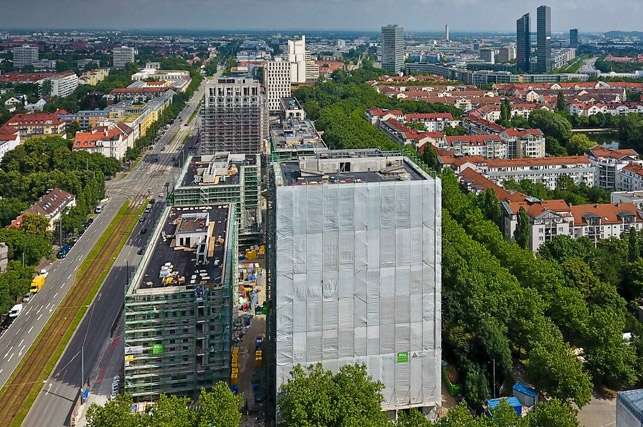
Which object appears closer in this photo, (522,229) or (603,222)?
(522,229)

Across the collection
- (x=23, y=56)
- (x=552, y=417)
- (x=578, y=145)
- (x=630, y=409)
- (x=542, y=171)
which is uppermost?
(x=23, y=56)

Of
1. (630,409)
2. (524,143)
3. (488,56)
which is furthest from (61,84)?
(488,56)

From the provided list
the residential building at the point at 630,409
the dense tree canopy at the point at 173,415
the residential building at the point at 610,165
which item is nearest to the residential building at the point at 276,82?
the residential building at the point at 610,165

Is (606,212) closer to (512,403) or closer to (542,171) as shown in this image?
(542,171)

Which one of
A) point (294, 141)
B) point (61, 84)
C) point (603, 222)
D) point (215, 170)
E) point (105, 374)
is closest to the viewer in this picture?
point (105, 374)

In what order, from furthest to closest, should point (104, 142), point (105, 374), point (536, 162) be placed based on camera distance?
point (104, 142) < point (536, 162) < point (105, 374)

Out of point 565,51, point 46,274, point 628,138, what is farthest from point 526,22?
point 46,274
